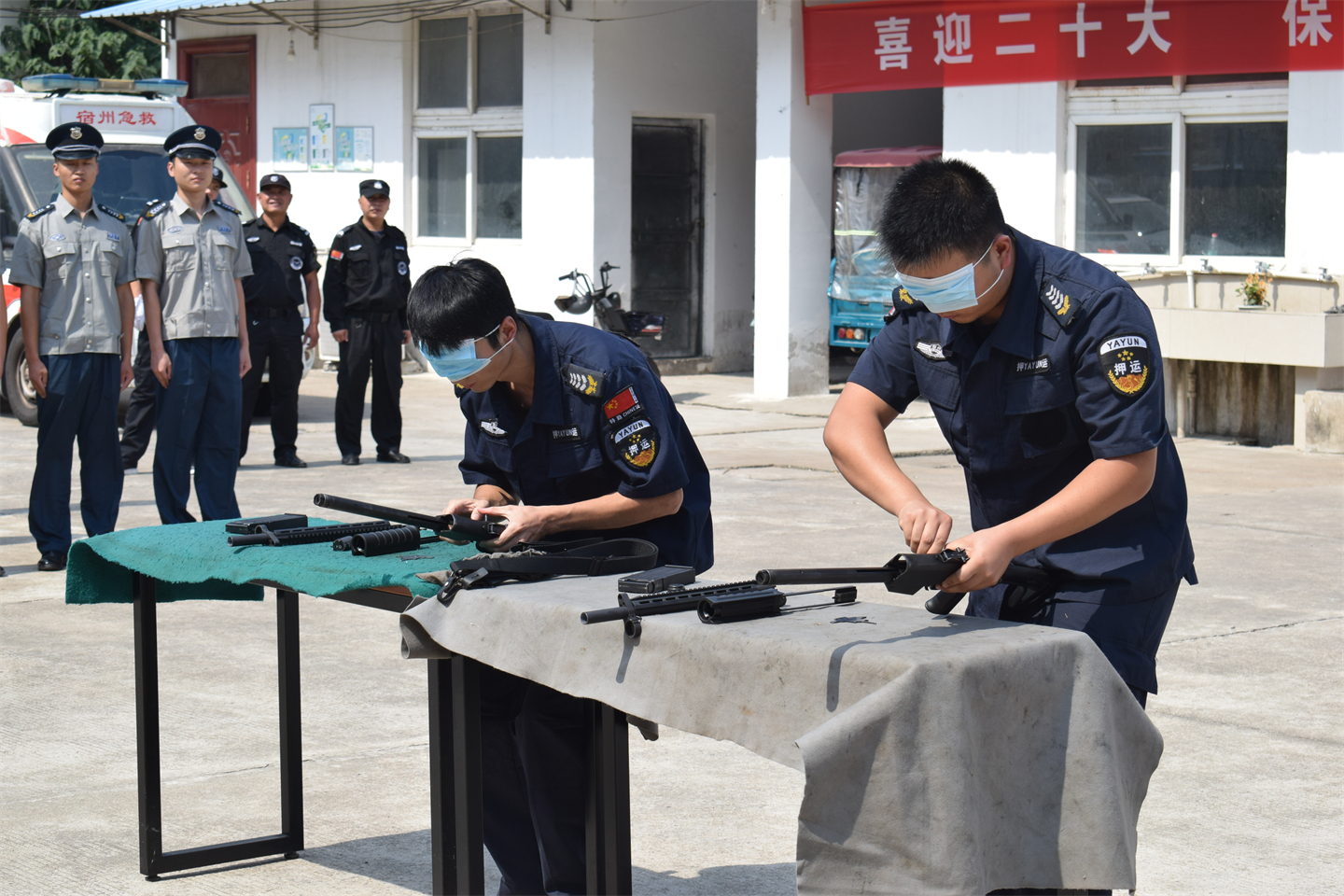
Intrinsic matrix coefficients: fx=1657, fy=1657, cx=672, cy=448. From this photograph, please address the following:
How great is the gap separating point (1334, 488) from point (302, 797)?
285 inches

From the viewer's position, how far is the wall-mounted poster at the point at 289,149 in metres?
17.5

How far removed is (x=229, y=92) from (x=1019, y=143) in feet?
32.1

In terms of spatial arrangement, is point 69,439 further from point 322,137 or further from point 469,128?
point 322,137

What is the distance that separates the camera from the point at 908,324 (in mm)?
3385

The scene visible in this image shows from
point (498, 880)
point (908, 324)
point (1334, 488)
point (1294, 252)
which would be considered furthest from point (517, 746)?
point (1294, 252)

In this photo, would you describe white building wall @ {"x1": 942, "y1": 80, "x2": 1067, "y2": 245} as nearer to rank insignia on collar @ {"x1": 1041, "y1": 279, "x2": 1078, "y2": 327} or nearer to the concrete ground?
the concrete ground

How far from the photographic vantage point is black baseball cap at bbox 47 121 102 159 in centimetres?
736

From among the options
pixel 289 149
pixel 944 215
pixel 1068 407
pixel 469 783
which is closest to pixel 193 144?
pixel 469 783

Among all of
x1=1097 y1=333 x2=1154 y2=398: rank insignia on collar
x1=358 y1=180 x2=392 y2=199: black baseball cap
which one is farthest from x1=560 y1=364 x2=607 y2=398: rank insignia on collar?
x1=358 y1=180 x2=392 y2=199: black baseball cap

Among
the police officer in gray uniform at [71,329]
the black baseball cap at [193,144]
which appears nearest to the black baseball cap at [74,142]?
the police officer in gray uniform at [71,329]

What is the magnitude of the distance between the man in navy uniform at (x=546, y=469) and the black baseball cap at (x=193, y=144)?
463cm

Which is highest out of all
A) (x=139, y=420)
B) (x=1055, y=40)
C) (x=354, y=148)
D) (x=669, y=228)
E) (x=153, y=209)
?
(x=1055, y=40)

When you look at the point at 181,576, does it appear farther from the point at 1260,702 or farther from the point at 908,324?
the point at 1260,702

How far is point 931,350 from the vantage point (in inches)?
131
